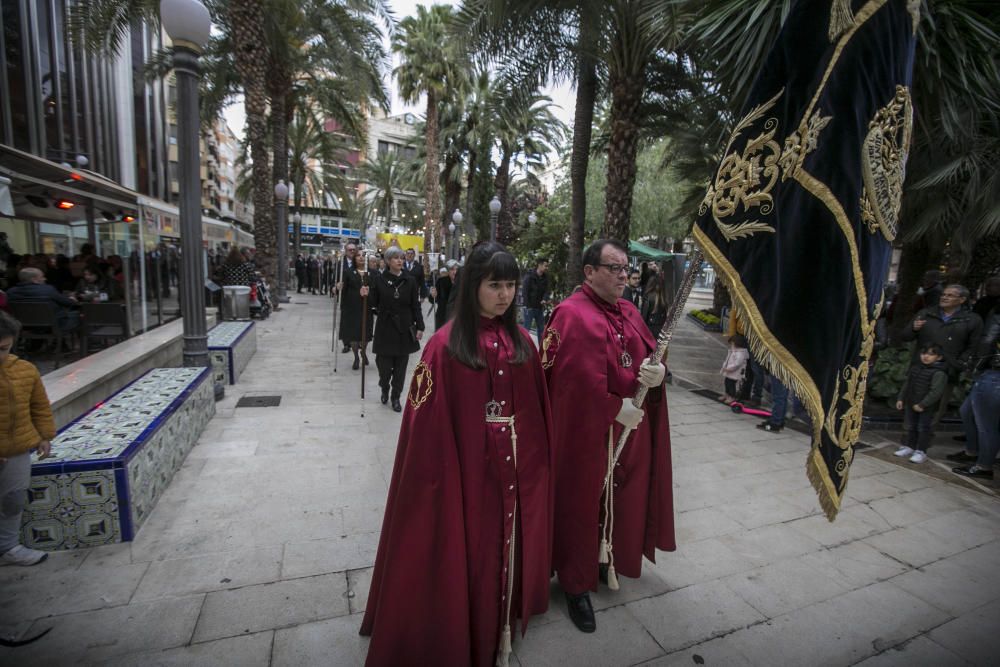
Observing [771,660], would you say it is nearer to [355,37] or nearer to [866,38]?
[866,38]

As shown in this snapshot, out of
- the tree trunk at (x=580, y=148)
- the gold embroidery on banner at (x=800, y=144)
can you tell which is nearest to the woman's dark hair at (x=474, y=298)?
the gold embroidery on banner at (x=800, y=144)

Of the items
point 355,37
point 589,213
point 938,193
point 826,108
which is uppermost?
point 355,37

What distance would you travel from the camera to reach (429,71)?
21.0 metres

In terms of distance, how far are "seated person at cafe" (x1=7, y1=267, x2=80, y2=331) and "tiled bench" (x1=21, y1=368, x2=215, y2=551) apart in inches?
164

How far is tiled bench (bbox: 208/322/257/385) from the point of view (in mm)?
6672

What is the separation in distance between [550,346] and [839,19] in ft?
5.72

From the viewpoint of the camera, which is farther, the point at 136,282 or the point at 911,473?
the point at 136,282

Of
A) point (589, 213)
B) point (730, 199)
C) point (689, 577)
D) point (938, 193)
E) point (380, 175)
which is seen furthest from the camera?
point (380, 175)

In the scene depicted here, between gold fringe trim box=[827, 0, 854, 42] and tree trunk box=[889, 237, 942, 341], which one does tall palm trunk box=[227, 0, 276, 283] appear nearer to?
gold fringe trim box=[827, 0, 854, 42]

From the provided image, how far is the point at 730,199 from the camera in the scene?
199 centimetres

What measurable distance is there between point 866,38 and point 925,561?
11.7ft

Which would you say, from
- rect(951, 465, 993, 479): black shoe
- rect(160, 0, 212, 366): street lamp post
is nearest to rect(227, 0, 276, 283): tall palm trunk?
rect(160, 0, 212, 366): street lamp post

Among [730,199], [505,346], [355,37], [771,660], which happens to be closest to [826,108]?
[730,199]

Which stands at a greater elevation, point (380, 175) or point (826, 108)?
point (380, 175)
